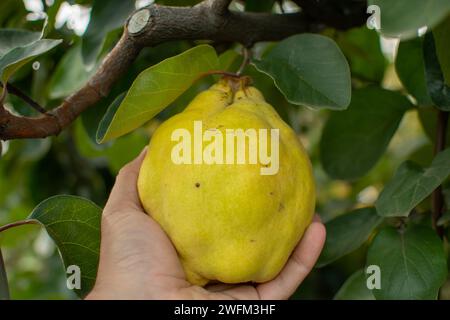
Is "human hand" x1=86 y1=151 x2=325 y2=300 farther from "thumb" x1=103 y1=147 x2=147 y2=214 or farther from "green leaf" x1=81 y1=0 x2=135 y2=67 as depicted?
"green leaf" x1=81 y1=0 x2=135 y2=67

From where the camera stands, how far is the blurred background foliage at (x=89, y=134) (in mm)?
1188

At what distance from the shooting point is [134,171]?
41.1 inches

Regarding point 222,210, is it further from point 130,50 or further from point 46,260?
point 46,260

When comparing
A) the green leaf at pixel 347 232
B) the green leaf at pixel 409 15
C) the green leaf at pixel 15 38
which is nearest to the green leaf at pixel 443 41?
the green leaf at pixel 409 15

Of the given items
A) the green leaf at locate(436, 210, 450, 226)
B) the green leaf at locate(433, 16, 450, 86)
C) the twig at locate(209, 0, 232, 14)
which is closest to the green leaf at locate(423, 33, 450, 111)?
the green leaf at locate(433, 16, 450, 86)

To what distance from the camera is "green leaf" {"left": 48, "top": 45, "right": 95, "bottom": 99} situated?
1.25 meters

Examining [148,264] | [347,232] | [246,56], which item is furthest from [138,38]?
[347,232]

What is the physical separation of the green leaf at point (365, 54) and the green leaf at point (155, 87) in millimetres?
753

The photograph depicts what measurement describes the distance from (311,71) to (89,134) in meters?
0.47

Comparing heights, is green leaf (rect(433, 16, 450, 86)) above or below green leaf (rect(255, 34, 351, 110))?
above

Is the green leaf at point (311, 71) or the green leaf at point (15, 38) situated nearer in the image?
the green leaf at point (311, 71)

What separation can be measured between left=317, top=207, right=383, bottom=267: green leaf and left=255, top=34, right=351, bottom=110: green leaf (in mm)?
333

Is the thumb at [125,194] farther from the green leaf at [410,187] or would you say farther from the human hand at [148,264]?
the green leaf at [410,187]

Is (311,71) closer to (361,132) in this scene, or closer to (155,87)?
(155,87)
